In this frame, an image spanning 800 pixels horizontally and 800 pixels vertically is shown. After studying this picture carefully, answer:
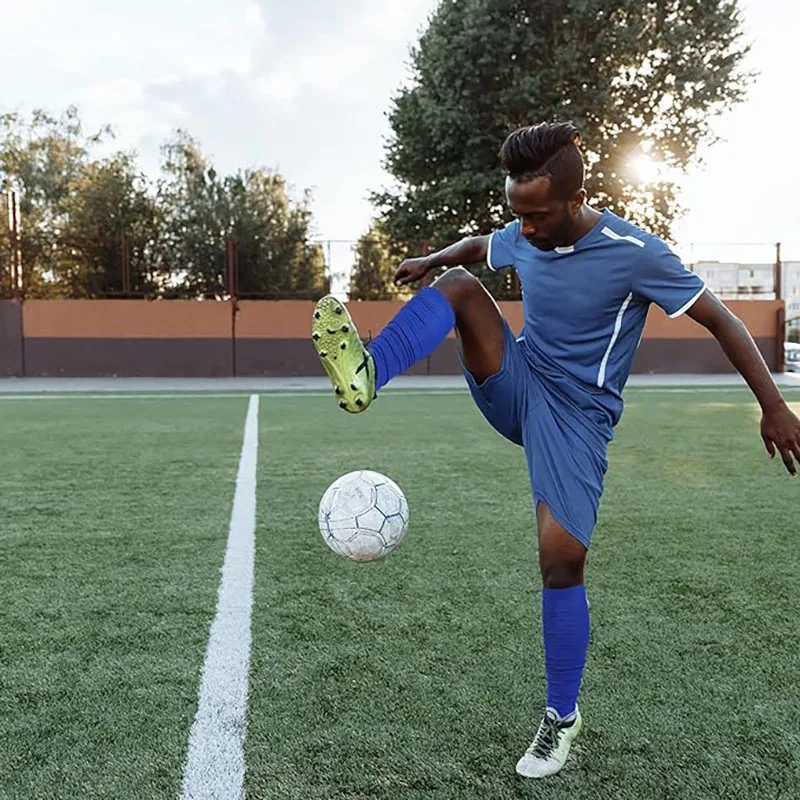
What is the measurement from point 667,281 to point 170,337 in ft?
69.5

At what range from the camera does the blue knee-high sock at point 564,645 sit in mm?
2455

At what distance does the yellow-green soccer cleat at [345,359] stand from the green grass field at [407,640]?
1.06 m

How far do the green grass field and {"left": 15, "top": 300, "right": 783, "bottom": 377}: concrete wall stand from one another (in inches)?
605

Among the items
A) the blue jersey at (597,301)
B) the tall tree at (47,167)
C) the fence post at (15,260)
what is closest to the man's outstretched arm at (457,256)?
the blue jersey at (597,301)

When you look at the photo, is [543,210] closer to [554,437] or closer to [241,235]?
[554,437]

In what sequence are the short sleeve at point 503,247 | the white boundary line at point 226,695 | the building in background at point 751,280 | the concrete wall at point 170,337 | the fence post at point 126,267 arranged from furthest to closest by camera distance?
1. the building in background at point 751,280
2. the fence post at point 126,267
3. the concrete wall at point 170,337
4. the short sleeve at point 503,247
5. the white boundary line at point 226,695

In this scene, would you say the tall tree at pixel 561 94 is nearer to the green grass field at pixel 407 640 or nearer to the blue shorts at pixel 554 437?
the green grass field at pixel 407 640

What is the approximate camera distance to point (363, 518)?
2.98 meters

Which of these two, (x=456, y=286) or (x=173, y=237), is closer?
(x=456, y=286)

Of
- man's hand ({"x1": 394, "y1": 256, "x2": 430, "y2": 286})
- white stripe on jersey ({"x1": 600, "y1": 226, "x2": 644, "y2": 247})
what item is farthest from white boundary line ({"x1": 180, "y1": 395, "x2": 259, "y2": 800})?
white stripe on jersey ({"x1": 600, "y1": 226, "x2": 644, "y2": 247})

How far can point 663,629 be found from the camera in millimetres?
3482

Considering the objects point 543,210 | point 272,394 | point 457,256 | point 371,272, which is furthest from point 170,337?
point 543,210

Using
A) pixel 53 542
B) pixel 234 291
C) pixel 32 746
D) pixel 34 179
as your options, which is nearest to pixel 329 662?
pixel 32 746

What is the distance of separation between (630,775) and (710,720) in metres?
0.50
